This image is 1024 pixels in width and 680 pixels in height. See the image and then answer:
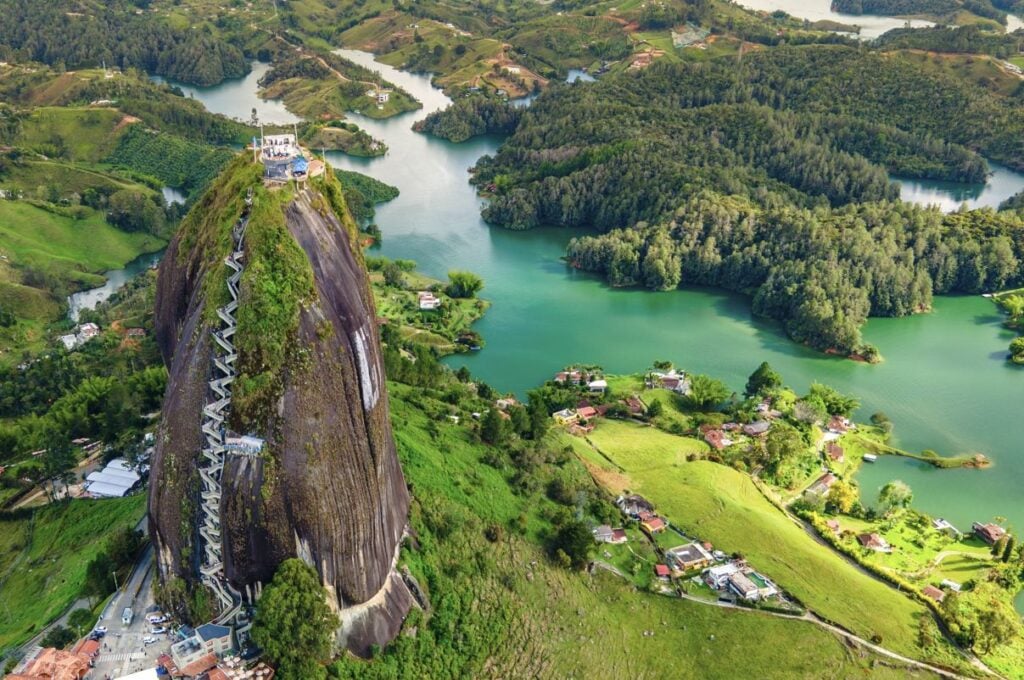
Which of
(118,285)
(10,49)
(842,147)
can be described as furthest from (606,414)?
(10,49)

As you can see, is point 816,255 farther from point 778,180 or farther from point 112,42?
point 112,42

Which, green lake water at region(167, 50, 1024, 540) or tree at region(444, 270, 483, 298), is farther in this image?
tree at region(444, 270, 483, 298)

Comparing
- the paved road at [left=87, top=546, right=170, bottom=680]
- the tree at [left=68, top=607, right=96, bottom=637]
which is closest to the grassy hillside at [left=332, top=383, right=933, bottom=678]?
the paved road at [left=87, top=546, right=170, bottom=680]

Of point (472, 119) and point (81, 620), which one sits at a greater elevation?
point (81, 620)

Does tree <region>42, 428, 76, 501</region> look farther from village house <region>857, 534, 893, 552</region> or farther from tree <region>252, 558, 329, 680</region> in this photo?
village house <region>857, 534, 893, 552</region>

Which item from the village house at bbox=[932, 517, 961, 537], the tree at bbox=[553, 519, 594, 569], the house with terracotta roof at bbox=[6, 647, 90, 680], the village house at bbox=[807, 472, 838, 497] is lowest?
the village house at bbox=[932, 517, 961, 537]

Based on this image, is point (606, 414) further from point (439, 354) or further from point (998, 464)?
point (998, 464)

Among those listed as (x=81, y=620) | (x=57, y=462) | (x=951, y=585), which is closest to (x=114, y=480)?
(x=57, y=462)
